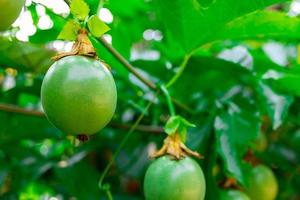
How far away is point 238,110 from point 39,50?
34cm

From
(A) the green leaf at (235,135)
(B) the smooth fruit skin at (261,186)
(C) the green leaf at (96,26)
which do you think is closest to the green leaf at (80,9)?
(C) the green leaf at (96,26)

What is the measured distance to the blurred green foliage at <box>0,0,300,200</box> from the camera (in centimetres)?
77

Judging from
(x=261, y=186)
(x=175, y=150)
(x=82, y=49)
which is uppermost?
(x=82, y=49)

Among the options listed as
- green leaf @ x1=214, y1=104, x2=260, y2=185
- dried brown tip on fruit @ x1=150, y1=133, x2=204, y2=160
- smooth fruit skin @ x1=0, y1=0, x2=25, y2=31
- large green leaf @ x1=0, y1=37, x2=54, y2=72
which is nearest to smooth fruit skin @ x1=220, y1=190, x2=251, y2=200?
green leaf @ x1=214, y1=104, x2=260, y2=185

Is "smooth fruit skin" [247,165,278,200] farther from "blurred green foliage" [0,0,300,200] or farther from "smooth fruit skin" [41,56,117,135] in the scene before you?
"smooth fruit skin" [41,56,117,135]

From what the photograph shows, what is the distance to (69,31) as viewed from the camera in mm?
595

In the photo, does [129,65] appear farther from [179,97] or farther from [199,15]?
[179,97]

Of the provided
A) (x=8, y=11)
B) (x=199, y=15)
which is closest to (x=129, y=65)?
(x=199, y=15)

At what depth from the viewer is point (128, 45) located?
878 mm

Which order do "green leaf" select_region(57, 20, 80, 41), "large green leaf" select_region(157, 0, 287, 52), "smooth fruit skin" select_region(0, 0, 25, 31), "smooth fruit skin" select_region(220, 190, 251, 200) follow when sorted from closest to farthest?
1. "smooth fruit skin" select_region(0, 0, 25, 31)
2. "green leaf" select_region(57, 20, 80, 41)
3. "large green leaf" select_region(157, 0, 287, 52)
4. "smooth fruit skin" select_region(220, 190, 251, 200)

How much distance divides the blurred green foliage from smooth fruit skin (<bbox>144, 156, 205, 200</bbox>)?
0.12m

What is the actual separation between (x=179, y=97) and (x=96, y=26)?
0.47m

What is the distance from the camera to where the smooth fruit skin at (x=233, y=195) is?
81cm

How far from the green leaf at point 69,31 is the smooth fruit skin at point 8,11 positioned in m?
0.09
